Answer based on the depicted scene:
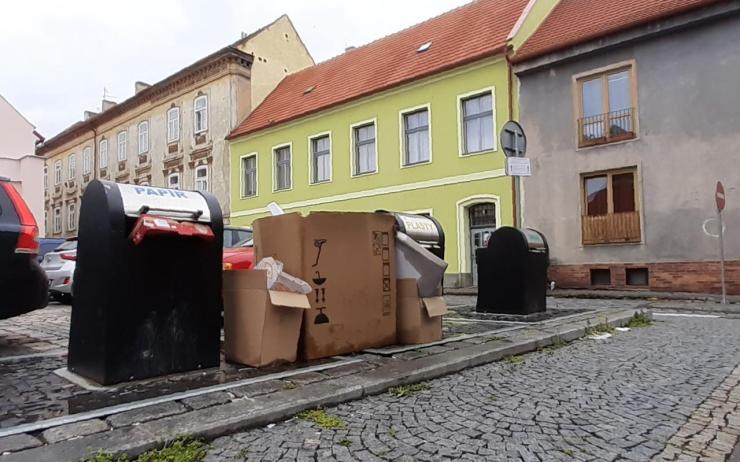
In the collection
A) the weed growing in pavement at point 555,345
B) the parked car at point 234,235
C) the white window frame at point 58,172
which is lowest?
the weed growing in pavement at point 555,345

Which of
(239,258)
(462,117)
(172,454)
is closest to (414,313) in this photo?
(239,258)

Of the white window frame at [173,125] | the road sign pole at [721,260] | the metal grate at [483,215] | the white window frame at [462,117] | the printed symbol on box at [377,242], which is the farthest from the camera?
the white window frame at [173,125]

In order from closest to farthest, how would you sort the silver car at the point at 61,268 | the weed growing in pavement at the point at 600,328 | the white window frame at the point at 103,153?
the weed growing in pavement at the point at 600,328
the silver car at the point at 61,268
the white window frame at the point at 103,153

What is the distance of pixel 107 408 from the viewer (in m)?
3.39

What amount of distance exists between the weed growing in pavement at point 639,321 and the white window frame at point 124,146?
105 ft

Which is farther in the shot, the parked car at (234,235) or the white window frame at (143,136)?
the white window frame at (143,136)

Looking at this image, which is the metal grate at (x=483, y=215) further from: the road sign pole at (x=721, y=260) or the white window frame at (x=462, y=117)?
the road sign pole at (x=721, y=260)

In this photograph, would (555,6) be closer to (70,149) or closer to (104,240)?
(104,240)

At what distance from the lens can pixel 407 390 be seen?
415 centimetres

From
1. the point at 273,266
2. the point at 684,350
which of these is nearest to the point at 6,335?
the point at 273,266

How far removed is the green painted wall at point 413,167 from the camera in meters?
16.7

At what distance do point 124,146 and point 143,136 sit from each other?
2.45 meters

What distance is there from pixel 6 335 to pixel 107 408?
4.63 m

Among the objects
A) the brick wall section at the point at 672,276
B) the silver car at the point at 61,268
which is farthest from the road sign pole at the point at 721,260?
the silver car at the point at 61,268
